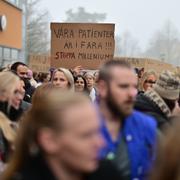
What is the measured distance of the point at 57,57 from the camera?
968 centimetres

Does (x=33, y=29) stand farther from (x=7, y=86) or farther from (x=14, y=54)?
(x=7, y=86)

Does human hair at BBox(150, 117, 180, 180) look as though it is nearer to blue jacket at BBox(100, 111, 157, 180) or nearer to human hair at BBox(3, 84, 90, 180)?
human hair at BBox(3, 84, 90, 180)

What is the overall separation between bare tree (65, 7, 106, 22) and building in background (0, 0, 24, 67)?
343 feet

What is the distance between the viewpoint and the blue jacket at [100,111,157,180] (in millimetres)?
3072

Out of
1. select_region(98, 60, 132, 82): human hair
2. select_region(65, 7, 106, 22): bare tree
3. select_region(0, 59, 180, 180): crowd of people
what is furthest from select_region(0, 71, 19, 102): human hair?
select_region(65, 7, 106, 22): bare tree

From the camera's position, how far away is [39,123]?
2262 mm

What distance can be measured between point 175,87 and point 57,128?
232 cm

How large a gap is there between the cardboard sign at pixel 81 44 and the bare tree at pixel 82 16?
11903 cm

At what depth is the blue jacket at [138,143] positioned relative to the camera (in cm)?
307

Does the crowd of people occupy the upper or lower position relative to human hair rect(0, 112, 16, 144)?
upper

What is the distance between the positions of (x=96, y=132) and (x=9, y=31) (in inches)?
822

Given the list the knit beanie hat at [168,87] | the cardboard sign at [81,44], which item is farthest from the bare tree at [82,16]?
the knit beanie hat at [168,87]

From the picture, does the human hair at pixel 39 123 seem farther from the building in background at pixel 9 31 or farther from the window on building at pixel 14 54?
the window on building at pixel 14 54

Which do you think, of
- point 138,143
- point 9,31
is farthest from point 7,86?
point 9,31
